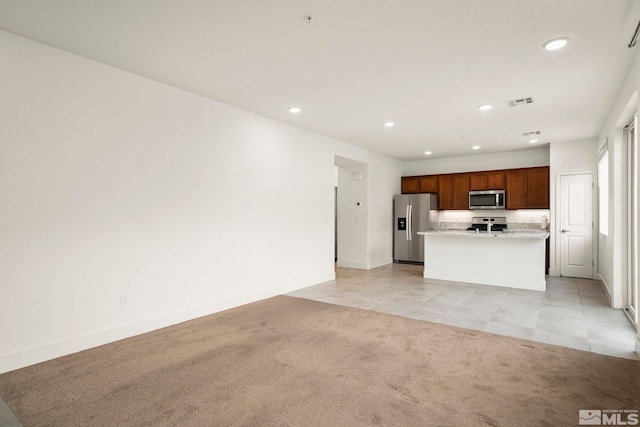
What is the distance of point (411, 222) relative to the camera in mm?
8664

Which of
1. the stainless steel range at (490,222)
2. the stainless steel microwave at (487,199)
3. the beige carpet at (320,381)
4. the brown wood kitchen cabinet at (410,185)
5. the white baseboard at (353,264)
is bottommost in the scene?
the beige carpet at (320,381)

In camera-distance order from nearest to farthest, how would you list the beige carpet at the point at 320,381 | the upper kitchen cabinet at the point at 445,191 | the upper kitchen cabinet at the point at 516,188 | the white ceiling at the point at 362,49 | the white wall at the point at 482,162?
1. the beige carpet at the point at 320,381
2. the white ceiling at the point at 362,49
3. the upper kitchen cabinet at the point at 516,188
4. the white wall at the point at 482,162
5. the upper kitchen cabinet at the point at 445,191

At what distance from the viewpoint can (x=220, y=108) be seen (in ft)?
15.0

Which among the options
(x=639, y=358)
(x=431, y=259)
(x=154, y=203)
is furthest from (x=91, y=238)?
(x=431, y=259)

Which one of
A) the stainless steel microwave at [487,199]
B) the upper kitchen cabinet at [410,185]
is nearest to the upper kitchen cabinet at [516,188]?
the stainless steel microwave at [487,199]

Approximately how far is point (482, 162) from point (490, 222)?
150 centimetres

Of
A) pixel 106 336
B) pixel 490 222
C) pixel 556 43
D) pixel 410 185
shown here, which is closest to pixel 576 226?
pixel 490 222

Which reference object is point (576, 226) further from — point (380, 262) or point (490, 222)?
point (380, 262)

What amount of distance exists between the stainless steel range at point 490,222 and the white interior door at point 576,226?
1305 mm

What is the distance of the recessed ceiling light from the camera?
2.89 meters

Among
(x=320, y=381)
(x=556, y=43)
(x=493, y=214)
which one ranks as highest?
(x=556, y=43)

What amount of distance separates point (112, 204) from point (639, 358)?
16.8ft

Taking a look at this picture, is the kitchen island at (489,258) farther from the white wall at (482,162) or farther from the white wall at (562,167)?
the white wall at (482,162)

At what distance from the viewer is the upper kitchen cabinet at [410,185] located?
9141 mm
